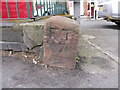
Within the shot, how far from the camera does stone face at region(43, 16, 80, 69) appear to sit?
2680mm

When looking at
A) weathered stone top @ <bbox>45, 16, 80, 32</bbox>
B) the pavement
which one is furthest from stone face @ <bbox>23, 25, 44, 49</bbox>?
weathered stone top @ <bbox>45, 16, 80, 32</bbox>

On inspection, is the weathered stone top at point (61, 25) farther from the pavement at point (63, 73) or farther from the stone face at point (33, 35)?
the pavement at point (63, 73)

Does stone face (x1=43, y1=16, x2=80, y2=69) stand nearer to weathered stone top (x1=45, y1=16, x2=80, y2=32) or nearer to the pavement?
weathered stone top (x1=45, y1=16, x2=80, y2=32)

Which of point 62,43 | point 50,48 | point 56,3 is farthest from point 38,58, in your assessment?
point 56,3

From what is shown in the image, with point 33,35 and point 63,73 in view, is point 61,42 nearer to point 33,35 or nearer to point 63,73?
point 63,73

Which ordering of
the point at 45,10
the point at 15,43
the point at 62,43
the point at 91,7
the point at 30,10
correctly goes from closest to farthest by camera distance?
the point at 62,43 → the point at 15,43 → the point at 30,10 → the point at 45,10 → the point at 91,7

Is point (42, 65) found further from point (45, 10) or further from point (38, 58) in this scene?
point (45, 10)

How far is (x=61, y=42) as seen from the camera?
2.76 m

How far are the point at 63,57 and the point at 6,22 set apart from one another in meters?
1.68

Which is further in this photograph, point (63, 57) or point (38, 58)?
point (38, 58)

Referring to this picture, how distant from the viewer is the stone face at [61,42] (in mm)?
2680

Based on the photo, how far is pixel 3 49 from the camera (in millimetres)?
3473

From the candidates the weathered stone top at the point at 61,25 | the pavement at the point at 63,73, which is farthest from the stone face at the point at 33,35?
the weathered stone top at the point at 61,25

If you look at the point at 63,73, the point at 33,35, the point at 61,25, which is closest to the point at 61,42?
the point at 61,25
